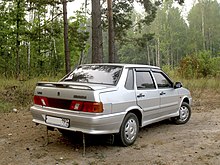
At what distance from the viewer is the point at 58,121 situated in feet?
14.9

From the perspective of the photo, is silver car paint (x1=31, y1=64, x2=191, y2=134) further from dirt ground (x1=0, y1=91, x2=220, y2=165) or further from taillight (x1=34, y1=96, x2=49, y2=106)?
dirt ground (x1=0, y1=91, x2=220, y2=165)

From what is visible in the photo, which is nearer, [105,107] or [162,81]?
[105,107]

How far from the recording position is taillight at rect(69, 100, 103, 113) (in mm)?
4219

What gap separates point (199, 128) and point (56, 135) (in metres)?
3.48

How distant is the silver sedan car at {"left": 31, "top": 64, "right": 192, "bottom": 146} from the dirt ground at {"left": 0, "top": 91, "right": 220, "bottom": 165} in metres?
0.39

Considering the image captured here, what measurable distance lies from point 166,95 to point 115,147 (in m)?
1.94

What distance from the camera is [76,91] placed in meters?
4.36

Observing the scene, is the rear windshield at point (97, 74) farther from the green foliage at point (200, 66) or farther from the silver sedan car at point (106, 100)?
the green foliage at point (200, 66)

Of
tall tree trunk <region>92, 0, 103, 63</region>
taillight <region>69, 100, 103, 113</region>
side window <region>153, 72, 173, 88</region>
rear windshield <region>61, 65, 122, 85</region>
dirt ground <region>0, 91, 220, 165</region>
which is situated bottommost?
dirt ground <region>0, 91, 220, 165</region>

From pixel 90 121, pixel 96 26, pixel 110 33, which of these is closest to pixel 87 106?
pixel 90 121

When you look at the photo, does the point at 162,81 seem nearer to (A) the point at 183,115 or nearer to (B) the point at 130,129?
(A) the point at 183,115

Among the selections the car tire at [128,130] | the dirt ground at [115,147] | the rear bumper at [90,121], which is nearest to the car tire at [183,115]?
the dirt ground at [115,147]

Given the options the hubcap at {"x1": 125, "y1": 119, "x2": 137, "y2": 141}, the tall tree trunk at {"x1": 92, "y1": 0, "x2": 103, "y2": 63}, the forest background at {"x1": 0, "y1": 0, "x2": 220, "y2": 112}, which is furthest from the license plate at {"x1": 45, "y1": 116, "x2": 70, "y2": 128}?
the tall tree trunk at {"x1": 92, "y1": 0, "x2": 103, "y2": 63}

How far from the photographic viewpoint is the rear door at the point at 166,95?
598 centimetres
